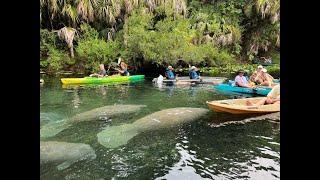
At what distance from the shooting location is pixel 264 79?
1681 cm

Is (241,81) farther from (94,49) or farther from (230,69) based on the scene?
(94,49)

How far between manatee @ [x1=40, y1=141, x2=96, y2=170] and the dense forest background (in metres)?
18.4

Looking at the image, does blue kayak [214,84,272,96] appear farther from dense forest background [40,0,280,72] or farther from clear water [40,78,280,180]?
dense forest background [40,0,280,72]

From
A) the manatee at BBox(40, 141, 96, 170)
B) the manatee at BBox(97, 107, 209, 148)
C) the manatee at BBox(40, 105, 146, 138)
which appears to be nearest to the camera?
the manatee at BBox(40, 141, 96, 170)

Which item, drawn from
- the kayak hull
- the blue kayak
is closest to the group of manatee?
the blue kayak

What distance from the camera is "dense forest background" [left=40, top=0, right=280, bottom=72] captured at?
88.3 ft

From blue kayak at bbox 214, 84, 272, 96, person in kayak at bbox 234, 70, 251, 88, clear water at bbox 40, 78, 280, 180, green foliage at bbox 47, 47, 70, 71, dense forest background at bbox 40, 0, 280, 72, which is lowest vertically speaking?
clear water at bbox 40, 78, 280, 180

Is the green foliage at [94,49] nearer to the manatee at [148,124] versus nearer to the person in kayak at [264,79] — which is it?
the person in kayak at [264,79]

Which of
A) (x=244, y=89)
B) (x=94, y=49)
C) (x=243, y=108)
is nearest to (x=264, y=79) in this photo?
(x=244, y=89)

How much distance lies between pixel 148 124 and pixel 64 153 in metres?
3.24

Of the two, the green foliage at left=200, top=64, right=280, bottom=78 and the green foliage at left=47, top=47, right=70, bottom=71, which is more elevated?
the green foliage at left=47, top=47, right=70, bottom=71
